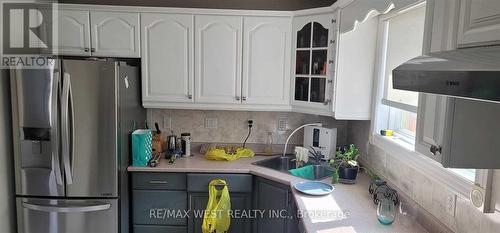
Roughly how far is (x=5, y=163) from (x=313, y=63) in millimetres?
2321

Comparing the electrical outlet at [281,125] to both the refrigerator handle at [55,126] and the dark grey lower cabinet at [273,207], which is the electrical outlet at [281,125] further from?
the refrigerator handle at [55,126]

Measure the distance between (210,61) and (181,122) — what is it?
2.29 feet

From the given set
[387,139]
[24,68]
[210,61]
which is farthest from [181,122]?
[387,139]

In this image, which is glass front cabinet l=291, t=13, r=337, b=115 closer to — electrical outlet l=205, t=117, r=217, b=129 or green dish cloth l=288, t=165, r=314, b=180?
green dish cloth l=288, t=165, r=314, b=180

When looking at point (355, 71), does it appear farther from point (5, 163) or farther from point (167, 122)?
point (5, 163)

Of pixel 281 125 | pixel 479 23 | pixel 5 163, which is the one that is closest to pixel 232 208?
pixel 281 125

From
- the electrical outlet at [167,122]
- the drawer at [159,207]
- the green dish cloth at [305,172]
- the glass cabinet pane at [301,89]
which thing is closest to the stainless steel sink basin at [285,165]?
the green dish cloth at [305,172]

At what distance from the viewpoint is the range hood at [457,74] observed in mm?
613

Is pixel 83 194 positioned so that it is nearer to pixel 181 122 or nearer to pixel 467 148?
pixel 181 122

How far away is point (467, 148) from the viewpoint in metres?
1.01

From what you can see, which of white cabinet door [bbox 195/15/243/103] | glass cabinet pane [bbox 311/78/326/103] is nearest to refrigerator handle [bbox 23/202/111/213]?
white cabinet door [bbox 195/15/243/103]

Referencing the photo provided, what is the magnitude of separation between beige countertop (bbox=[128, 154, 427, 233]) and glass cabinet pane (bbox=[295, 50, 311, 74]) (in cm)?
85

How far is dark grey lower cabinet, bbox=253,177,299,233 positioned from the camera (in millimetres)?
2334

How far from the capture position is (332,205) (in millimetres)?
1896
